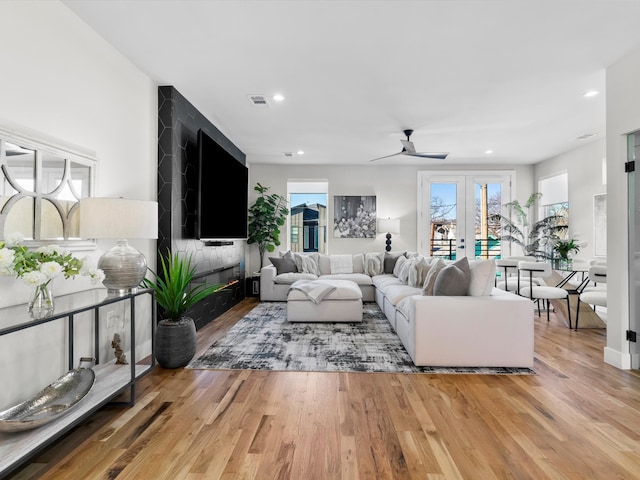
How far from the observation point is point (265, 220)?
6969 millimetres

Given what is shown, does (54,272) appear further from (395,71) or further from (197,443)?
(395,71)

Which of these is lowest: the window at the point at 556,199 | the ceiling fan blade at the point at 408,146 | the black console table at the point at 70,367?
the black console table at the point at 70,367

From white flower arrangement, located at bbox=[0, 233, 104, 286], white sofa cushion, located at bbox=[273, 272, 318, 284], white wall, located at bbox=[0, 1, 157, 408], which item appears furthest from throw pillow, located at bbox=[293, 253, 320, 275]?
white flower arrangement, located at bbox=[0, 233, 104, 286]

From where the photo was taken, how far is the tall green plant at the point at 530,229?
620 centimetres

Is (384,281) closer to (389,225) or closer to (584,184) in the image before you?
(389,225)

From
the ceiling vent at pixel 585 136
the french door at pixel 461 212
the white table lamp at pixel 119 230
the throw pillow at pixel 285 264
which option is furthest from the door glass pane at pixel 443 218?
the white table lamp at pixel 119 230

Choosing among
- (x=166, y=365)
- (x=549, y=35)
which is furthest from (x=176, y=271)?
(x=549, y=35)

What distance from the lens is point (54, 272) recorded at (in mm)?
1718

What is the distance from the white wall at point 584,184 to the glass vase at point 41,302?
6401 mm

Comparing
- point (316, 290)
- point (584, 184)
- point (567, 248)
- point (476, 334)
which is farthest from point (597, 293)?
point (316, 290)

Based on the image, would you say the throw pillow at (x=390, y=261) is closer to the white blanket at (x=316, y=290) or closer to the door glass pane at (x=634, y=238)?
the white blanket at (x=316, y=290)

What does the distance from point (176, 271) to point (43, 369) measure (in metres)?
1.10

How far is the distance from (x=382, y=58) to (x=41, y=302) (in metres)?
2.85

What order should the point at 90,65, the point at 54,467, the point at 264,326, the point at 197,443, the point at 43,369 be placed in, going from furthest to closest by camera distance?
the point at 264,326 → the point at 90,65 → the point at 43,369 → the point at 197,443 → the point at 54,467
